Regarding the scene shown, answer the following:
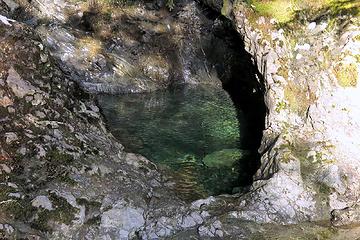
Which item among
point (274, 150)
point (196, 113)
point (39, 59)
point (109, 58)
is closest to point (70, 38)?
point (109, 58)

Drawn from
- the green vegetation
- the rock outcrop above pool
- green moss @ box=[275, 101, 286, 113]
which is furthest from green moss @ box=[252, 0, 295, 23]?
green moss @ box=[275, 101, 286, 113]

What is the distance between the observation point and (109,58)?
15.0 meters

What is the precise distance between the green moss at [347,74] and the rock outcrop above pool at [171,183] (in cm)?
2

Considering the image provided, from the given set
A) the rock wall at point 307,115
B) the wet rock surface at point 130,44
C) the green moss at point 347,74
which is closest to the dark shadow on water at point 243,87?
the wet rock surface at point 130,44

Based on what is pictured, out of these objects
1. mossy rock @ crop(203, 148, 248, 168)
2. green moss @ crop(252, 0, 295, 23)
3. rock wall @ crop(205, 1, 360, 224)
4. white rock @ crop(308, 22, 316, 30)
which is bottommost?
mossy rock @ crop(203, 148, 248, 168)

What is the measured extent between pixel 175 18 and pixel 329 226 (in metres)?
11.8

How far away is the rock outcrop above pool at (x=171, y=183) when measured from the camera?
6.13 meters

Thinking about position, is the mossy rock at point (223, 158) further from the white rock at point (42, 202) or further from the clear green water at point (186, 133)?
the white rock at point (42, 202)

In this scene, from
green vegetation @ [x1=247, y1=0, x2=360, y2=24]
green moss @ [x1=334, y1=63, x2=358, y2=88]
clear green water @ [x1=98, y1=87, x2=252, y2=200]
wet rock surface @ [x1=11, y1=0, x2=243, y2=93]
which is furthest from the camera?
wet rock surface @ [x1=11, y1=0, x2=243, y2=93]

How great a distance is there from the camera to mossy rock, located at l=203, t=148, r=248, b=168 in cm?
890

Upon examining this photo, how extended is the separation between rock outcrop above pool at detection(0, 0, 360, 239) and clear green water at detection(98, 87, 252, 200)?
2.53 ft

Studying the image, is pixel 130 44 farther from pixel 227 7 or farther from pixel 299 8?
pixel 299 8

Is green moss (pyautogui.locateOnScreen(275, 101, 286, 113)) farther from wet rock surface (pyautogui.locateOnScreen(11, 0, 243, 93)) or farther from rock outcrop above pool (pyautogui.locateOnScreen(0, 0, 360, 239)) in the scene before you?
wet rock surface (pyautogui.locateOnScreen(11, 0, 243, 93))

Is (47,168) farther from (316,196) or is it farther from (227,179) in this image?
(316,196)
